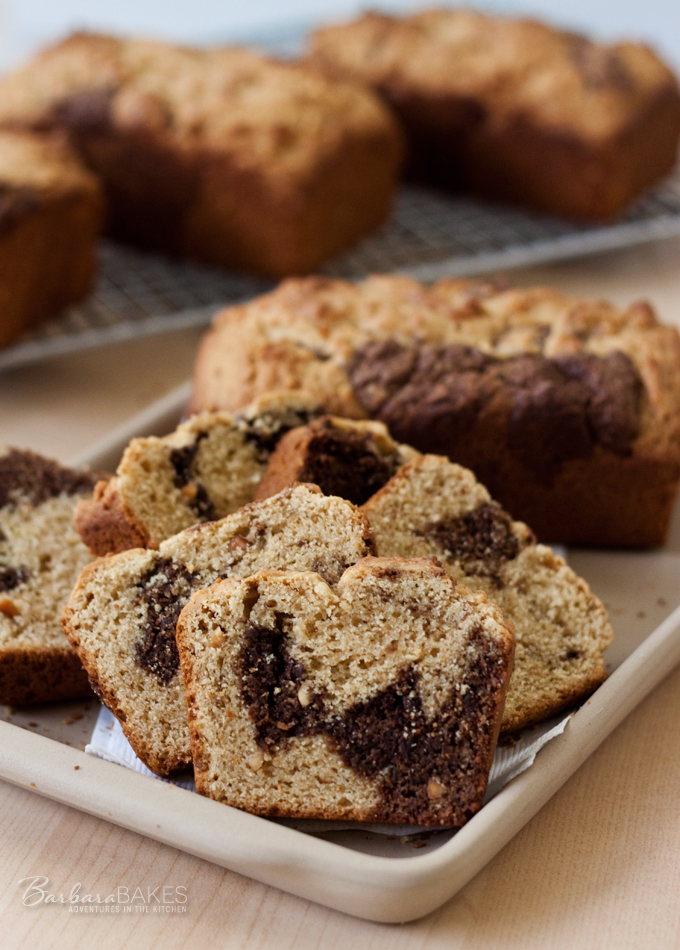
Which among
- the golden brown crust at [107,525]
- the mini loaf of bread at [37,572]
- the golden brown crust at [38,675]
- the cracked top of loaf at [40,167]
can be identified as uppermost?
the cracked top of loaf at [40,167]

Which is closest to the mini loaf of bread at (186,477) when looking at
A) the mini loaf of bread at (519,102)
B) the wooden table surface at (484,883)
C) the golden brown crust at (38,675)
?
the golden brown crust at (38,675)

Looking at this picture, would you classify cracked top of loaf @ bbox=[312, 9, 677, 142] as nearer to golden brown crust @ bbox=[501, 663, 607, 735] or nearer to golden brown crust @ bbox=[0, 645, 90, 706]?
golden brown crust @ bbox=[501, 663, 607, 735]

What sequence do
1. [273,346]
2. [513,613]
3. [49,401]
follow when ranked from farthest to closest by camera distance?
[49,401], [273,346], [513,613]

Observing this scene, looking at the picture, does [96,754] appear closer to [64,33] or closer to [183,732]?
[183,732]

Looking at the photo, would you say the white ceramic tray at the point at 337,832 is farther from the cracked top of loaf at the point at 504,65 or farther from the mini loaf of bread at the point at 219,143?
the cracked top of loaf at the point at 504,65

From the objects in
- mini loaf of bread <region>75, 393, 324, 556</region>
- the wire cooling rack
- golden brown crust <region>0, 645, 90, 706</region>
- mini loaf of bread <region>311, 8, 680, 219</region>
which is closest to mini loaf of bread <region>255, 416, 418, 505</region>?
mini loaf of bread <region>75, 393, 324, 556</region>

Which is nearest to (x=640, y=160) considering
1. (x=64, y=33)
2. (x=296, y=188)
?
(x=296, y=188)

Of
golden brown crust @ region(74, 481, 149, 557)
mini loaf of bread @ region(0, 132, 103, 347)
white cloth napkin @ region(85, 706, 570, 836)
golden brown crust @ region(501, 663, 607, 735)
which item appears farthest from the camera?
mini loaf of bread @ region(0, 132, 103, 347)
